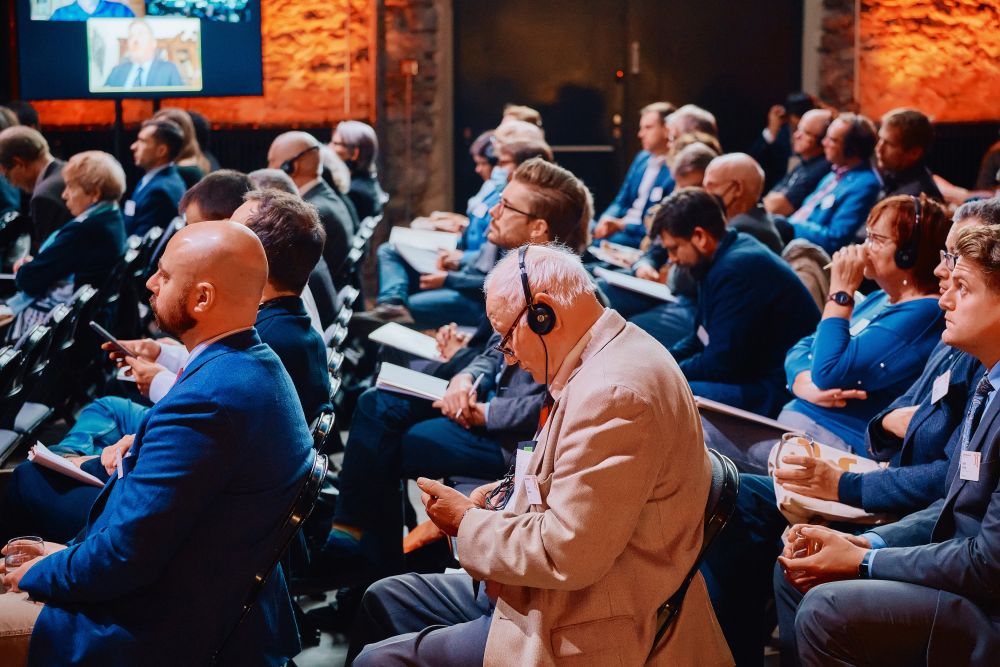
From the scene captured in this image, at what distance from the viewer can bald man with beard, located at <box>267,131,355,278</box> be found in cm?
547

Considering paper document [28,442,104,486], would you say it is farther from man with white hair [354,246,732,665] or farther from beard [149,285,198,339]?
man with white hair [354,246,732,665]

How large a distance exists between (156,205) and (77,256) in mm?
951

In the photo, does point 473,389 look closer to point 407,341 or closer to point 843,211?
point 407,341

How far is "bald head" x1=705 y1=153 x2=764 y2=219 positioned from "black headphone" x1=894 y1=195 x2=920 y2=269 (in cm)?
183

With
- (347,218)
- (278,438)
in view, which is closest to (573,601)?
(278,438)

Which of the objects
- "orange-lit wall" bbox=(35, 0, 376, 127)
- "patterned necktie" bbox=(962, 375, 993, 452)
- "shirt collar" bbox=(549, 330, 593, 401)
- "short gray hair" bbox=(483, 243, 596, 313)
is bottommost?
"patterned necktie" bbox=(962, 375, 993, 452)

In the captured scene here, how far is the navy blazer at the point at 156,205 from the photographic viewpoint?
19.5ft

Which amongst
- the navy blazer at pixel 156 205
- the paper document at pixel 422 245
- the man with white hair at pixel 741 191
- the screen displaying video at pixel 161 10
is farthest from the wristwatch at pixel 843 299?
the screen displaying video at pixel 161 10

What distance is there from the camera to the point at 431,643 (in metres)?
2.20

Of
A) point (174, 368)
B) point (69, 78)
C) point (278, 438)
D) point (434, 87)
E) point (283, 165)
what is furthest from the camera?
point (434, 87)

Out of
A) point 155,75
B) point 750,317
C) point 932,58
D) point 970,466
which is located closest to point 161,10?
point 155,75

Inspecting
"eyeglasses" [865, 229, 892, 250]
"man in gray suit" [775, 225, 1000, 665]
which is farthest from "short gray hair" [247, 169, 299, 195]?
"man in gray suit" [775, 225, 1000, 665]

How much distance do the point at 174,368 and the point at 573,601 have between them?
5.50ft

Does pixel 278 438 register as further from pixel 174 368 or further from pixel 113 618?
pixel 174 368
